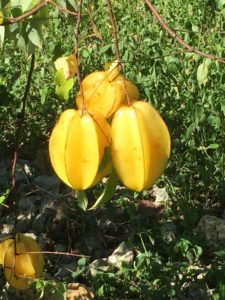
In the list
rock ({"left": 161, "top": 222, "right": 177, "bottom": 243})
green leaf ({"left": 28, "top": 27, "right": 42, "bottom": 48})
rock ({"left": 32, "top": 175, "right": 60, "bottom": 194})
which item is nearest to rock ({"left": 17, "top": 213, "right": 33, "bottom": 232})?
rock ({"left": 32, "top": 175, "right": 60, "bottom": 194})

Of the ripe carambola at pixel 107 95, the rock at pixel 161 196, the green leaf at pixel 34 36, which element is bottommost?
the rock at pixel 161 196

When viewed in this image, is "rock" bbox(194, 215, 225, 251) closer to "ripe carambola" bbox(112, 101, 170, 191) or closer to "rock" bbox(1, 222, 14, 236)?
"rock" bbox(1, 222, 14, 236)

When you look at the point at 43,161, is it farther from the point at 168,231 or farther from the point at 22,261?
the point at 22,261

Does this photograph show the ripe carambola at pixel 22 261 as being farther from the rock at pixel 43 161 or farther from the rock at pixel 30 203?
the rock at pixel 43 161

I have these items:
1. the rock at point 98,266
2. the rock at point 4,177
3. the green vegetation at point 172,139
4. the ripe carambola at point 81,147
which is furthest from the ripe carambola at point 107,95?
the rock at point 4,177

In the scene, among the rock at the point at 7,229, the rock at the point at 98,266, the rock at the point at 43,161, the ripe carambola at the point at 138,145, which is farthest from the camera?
the rock at the point at 43,161
